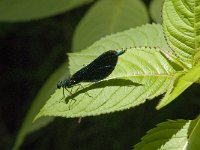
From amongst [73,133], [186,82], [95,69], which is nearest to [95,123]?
[73,133]

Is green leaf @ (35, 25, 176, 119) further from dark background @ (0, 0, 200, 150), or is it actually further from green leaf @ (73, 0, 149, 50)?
dark background @ (0, 0, 200, 150)

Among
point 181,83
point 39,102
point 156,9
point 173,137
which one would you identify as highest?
point 181,83

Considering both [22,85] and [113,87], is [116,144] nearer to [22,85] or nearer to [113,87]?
[22,85]

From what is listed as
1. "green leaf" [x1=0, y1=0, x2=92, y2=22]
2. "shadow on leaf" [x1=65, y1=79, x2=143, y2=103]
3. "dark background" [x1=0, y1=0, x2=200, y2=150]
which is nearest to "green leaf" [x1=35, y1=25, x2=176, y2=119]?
"shadow on leaf" [x1=65, y1=79, x2=143, y2=103]

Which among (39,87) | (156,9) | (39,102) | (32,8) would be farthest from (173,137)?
(39,87)

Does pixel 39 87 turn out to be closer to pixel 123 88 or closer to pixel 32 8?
pixel 32 8

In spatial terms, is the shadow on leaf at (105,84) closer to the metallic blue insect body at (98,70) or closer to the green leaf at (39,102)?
the metallic blue insect body at (98,70)

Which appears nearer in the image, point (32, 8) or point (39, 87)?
point (32, 8)
